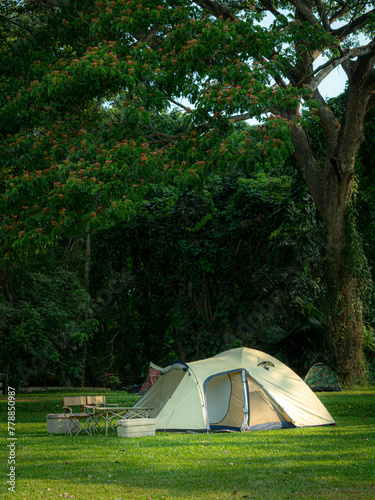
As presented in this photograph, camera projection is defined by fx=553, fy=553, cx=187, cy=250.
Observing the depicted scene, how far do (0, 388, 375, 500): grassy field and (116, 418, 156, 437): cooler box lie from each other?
0.65 feet

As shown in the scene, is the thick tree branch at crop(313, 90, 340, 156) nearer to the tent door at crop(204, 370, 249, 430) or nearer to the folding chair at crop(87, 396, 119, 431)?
the tent door at crop(204, 370, 249, 430)

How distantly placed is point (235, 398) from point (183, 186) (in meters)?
4.06

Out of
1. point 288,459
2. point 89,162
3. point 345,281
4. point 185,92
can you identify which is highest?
point 185,92

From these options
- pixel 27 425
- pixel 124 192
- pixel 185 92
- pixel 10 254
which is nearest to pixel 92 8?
pixel 185 92

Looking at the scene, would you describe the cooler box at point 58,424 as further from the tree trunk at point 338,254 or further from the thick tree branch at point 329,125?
the thick tree branch at point 329,125

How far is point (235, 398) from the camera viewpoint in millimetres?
10070

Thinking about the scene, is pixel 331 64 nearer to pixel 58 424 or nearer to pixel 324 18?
pixel 324 18

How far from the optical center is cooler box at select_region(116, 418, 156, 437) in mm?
8477

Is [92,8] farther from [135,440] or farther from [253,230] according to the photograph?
[135,440]

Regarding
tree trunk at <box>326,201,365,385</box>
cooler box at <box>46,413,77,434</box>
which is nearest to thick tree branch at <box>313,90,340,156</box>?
tree trunk at <box>326,201,365,385</box>

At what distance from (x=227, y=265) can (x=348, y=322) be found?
460cm

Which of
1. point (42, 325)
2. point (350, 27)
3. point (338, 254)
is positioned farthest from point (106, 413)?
point (350, 27)

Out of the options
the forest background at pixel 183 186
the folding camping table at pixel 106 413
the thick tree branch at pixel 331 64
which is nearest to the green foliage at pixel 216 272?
the forest background at pixel 183 186

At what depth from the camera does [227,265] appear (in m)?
17.5
